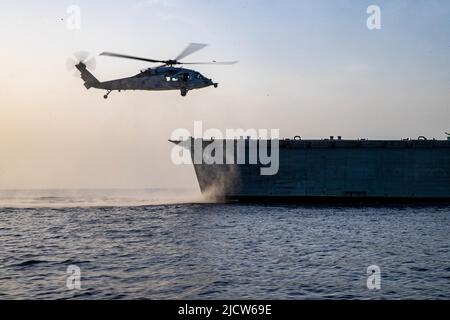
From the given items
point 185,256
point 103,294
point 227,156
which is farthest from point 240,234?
point 227,156

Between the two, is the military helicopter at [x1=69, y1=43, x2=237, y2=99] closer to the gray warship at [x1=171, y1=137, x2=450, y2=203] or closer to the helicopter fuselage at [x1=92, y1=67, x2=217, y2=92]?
the helicopter fuselage at [x1=92, y1=67, x2=217, y2=92]

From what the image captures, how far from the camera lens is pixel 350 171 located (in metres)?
58.8

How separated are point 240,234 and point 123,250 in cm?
895

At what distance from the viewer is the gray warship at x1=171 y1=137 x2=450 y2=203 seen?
5866 centimetres

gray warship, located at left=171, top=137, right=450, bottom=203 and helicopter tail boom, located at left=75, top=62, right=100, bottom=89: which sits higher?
helicopter tail boom, located at left=75, top=62, right=100, bottom=89

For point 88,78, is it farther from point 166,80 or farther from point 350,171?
point 350,171

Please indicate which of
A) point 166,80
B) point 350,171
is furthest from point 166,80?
point 350,171

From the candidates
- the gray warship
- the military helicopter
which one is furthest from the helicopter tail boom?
the gray warship

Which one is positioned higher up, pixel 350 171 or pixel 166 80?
pixel 166 80

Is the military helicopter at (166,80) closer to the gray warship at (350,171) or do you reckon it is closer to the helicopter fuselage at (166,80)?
the helicopter fuselage at (166,80)

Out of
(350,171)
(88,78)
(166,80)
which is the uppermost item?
(88,78)

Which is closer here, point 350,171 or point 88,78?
point 88,78

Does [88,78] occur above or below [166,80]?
above

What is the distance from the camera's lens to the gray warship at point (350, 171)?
58656 millimetres
